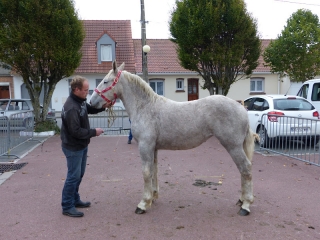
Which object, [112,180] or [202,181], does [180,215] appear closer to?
[202,181]

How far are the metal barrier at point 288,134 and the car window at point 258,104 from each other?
847mm

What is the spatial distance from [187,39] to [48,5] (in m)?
5.54

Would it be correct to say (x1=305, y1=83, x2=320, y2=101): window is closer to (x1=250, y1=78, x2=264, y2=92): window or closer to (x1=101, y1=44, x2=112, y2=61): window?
(x1=250, y1=78, x2=264, y2=92): window

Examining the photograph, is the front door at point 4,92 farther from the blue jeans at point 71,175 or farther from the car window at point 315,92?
the blue jeans at point 71,175

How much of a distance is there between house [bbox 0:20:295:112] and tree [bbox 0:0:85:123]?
33.2 ft

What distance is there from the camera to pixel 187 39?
12016mm

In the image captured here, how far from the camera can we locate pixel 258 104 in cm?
1015

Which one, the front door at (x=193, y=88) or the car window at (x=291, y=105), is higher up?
the front door at (x=193, y=88)

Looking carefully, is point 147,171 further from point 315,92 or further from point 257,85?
point 257,85

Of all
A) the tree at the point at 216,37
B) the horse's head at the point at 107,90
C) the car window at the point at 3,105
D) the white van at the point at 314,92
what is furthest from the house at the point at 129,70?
the horse's head at the point at 107,90

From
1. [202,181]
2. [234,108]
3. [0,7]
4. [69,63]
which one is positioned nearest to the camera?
[234,108]

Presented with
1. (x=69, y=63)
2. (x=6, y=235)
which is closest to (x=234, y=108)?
(x=6, y=235)

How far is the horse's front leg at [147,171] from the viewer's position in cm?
428

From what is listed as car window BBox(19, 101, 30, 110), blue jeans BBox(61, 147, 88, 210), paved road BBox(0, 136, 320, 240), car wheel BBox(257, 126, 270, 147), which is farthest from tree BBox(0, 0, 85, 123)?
blue jeans BBox(61, 147, 88, 210)
